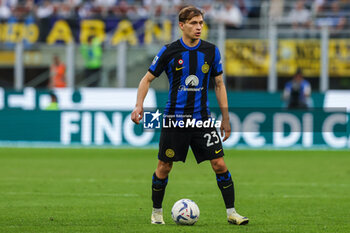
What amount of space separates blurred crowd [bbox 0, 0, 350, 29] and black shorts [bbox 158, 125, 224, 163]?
15.5 metres

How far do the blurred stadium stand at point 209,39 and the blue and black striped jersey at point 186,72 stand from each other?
47.6 feet

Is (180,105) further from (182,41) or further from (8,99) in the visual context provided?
(8,99)

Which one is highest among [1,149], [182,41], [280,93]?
[182,41]

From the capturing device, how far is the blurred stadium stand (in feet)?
72.3

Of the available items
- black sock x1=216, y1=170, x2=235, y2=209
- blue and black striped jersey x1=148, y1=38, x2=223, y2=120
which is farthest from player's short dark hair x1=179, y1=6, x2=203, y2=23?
black sock x1=216, y1=170, x2=235, y2=209

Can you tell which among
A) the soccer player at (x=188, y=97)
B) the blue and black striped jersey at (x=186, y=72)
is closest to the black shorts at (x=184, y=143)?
the soccer player at (x=188, y=97)

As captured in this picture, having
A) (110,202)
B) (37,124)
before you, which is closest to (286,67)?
(37,124)

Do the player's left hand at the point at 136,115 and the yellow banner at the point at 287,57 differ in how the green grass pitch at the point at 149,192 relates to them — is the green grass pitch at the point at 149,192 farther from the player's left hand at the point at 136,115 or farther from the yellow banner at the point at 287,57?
the yellow banner at the point at 287,57

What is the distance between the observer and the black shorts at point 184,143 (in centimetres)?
738

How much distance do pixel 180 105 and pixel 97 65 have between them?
15.7m

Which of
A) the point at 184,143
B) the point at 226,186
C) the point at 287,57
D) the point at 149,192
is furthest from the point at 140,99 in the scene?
the point at 287,57

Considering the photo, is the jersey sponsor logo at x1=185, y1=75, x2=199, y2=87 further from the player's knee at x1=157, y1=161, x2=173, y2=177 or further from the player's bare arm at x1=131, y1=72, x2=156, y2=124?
the player's knee at x1=157, y1=161, x2=173, y2=177

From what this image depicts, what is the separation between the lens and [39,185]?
1172 cm

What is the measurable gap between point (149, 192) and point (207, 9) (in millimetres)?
13997
